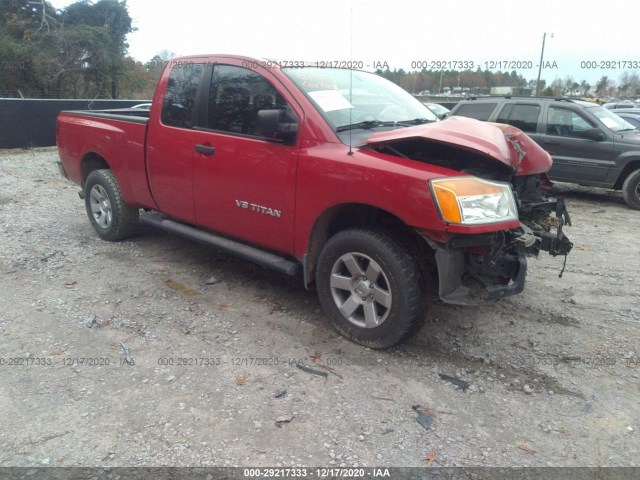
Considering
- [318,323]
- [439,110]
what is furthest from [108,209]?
[439,110]

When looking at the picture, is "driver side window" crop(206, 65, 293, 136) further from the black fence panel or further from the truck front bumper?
the black fence panel

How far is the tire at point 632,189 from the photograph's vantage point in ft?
26.5

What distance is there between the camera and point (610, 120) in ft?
28.4

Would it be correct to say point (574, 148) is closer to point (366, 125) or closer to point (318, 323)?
point (366, 125)

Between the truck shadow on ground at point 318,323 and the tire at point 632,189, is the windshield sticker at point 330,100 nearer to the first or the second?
the truck shadow on ground at point 318,323

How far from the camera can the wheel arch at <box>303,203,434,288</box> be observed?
3418 mm

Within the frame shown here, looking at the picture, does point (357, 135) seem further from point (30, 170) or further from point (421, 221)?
point (30, 170)

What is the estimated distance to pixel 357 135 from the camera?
3.62m

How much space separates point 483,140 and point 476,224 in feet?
2.22

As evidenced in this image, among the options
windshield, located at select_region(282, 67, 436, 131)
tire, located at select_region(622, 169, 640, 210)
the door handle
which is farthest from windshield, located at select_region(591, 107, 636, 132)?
the door handle

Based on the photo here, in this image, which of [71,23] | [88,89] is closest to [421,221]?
[88,89]

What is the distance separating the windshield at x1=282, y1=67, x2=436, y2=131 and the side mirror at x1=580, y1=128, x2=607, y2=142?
511 centimetres

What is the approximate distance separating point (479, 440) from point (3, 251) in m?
5.15

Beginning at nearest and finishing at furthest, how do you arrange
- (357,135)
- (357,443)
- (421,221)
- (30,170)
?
1. (357,443)
2. (421,221)
3. (357,135)
4. (30,170)
